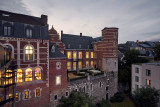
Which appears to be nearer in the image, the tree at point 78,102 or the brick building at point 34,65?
the brick building at point 34,65

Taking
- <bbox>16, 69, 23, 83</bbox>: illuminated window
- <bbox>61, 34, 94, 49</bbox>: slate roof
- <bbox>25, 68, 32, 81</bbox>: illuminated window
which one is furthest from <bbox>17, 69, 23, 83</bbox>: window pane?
<bbox>61, 34, 94, 49</bbox>: slate roof

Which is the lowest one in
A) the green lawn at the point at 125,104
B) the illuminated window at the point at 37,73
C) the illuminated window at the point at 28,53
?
the green lawn at the point at 125,104

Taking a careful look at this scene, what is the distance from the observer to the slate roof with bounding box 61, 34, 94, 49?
34.2 m

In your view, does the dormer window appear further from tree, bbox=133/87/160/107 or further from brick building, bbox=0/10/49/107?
tree, bbox=133/87/160/107

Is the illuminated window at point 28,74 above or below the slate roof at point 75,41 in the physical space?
below

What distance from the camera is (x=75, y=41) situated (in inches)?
1428

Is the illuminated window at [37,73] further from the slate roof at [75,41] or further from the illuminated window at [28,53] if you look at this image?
the slate roof at [75,41]

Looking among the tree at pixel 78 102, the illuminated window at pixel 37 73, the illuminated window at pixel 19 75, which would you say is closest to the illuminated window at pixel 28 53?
the illuminated window at pixel 19 75

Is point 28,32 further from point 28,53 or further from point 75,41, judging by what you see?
point 75,41

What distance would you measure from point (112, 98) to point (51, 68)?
21516mm

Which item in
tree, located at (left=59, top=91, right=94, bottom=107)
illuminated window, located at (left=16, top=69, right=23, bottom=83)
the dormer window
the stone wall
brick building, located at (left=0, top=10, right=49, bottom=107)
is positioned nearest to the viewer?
brick building, located at (left=0, top=10, right=49, bottom=107)

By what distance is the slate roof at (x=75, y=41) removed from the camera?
34.2 m

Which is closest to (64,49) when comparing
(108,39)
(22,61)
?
(108,39)

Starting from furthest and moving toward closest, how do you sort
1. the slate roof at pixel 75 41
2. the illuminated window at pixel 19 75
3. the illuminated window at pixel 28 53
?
the slate roof at pixel 75 41
the illuminated window at pixel 28 53
the illuminated window at pixel 19 75
